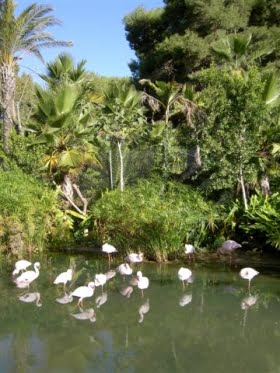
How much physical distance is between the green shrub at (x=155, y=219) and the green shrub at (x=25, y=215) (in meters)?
1.18

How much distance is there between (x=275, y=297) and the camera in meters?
7.98

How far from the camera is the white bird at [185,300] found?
7784mm

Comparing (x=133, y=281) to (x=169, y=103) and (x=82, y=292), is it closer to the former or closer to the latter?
(x=82, y=292)

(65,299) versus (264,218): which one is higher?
(264,218)

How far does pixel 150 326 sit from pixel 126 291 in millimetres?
1591

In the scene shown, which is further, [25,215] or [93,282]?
[25,215]

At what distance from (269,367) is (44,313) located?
125 inches

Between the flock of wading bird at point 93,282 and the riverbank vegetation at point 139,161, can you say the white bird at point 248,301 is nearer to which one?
the flock of wading bird at point 93,282

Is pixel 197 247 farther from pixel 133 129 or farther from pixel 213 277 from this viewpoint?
pixel 133 129

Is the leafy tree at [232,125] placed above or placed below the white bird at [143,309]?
above

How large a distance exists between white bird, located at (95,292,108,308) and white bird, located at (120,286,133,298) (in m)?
0.28

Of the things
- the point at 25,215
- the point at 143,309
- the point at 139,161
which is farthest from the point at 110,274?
the point at 139,161

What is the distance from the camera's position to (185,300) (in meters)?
7.97

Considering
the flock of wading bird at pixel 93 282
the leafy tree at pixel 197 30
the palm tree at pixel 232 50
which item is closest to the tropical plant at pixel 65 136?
the palm tree at pixel 232 50
